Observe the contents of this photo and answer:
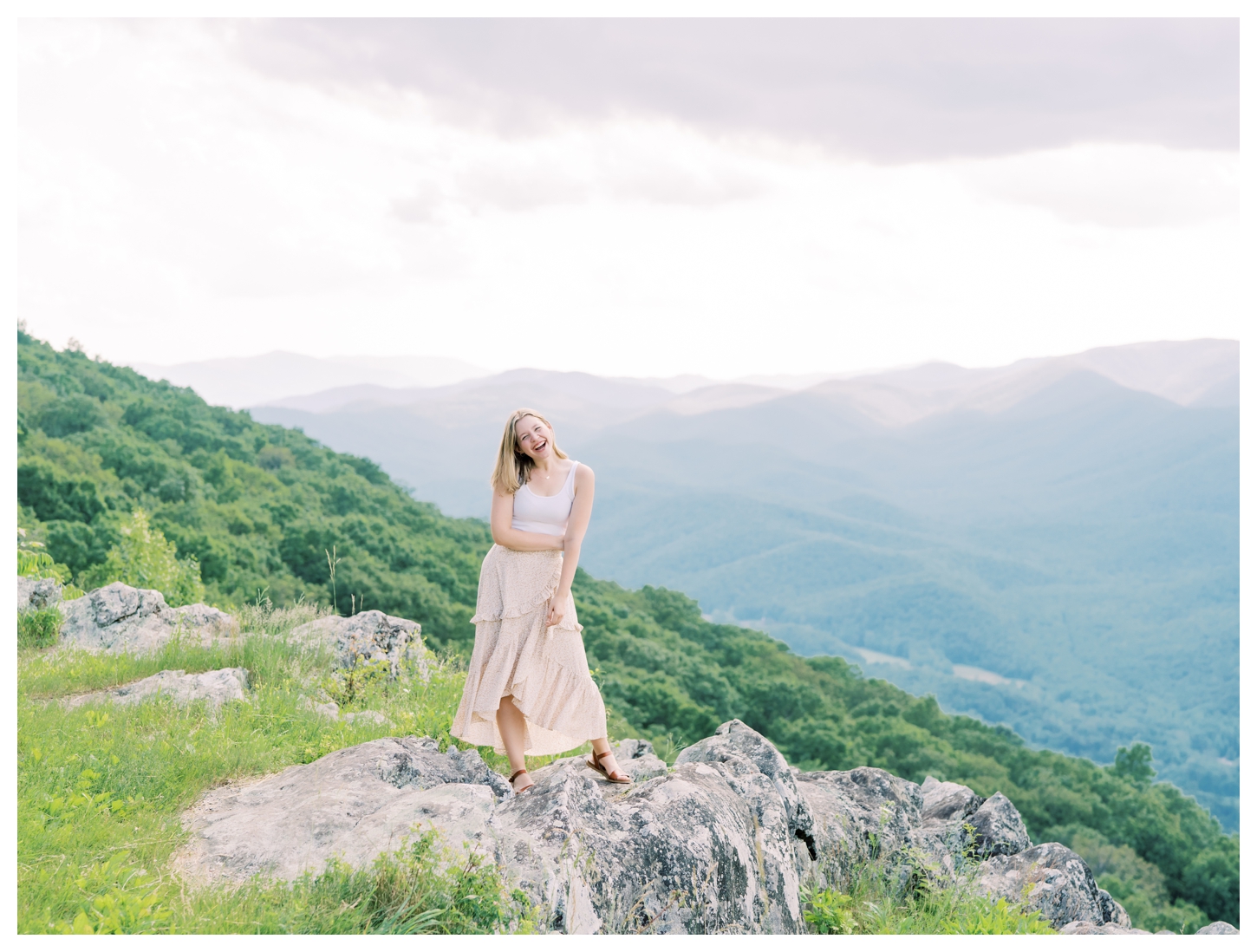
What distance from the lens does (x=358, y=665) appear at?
6.63m

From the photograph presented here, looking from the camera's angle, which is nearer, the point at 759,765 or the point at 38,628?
the point at 759,765

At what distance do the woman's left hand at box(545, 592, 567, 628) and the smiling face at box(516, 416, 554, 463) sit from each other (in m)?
0.80

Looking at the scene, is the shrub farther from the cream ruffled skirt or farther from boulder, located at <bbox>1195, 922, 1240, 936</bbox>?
boulder, located at <bbox>1195, 922, 1240, 936</bbox>

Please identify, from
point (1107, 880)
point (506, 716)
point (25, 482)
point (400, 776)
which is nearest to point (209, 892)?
point (400, 776)

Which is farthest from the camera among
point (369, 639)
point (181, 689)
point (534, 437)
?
point (369, 639)

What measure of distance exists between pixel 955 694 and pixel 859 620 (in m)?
46.1

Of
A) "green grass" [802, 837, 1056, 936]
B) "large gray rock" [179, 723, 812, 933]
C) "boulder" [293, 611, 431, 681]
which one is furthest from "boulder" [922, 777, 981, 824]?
"boulder" [293, 611, 431, 681]

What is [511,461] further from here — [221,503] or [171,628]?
[221,503]

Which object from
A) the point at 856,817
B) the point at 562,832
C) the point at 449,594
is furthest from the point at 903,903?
the point at 449,594

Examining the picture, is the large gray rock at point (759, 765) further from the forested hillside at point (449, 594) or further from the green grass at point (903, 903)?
the forested hillside at point (449, 594)

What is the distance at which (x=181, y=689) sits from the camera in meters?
5.72

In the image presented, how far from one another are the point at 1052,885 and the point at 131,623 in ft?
25.2

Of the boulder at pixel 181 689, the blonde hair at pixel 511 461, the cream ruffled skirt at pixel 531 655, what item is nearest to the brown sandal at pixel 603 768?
the cream ruffled skirt at pixel 531 655
